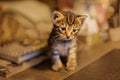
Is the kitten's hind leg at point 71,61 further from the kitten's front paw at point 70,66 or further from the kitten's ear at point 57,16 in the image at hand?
the kitten's ear at point 57,16

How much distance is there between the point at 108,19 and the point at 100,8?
3.6 inches

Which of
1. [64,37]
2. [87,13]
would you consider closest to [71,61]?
[64,37]

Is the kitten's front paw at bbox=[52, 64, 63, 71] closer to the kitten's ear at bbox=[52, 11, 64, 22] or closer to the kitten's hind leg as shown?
the kitten's hind leg

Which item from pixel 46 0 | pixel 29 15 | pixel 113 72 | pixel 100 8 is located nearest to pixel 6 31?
pixel 29 15

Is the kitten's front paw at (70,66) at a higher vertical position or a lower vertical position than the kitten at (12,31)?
lower

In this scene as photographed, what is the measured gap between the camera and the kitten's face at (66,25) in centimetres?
92

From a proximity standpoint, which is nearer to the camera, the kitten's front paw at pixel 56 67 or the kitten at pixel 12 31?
the kitten's front paw at pixel 56 67

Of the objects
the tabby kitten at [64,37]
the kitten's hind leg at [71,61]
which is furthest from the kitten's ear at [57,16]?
the kitten's hind leg at [71,61]

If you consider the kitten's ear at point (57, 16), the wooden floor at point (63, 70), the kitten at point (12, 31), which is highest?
the kitten's ear at point (57, 16)

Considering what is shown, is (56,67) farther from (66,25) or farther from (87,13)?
(87,13)

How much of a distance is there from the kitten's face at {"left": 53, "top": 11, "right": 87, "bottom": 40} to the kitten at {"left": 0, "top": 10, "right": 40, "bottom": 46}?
290 millimetres

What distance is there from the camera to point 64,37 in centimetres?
93

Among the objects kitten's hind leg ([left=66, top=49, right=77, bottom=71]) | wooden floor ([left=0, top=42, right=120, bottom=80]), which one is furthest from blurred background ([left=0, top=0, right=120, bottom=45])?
kitten's hind leg ([left=66, top=49, right=77, bottom=71])

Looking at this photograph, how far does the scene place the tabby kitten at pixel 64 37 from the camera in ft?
3.03
